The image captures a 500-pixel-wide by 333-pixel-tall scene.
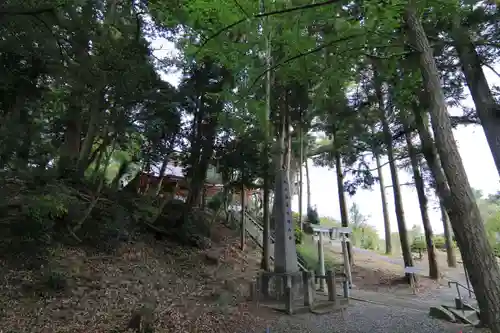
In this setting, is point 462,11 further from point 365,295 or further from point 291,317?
point 365,295

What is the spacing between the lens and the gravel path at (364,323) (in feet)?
17.9

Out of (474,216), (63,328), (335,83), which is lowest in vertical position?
(63,328)

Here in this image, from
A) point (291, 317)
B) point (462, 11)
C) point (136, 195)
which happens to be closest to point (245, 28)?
point (462, 11)

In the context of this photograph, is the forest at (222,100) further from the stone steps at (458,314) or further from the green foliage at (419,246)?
the green foliage at (419,246)

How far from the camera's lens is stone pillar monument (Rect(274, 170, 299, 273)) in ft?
22.7

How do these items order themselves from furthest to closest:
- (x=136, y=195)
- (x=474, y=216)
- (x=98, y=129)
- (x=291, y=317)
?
(x=136, y=195), (x=98, y=129), (x=291, y=317), (x=474, y=216)

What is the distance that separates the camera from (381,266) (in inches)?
512

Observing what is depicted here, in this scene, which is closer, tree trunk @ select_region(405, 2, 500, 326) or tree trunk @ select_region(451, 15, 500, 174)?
tree trunk @ select_region(405, 2, 500, 326)

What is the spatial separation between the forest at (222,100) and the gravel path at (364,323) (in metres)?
2.65

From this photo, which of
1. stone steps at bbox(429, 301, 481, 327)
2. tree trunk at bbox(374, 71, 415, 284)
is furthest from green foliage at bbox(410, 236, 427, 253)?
stone steps at bbox(429, 301, 481, 327)

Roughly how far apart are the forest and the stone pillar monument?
98 cm

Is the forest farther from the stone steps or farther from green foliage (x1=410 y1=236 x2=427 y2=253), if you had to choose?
green foliage (x1=410 y1=236 x2=427 y2=253)

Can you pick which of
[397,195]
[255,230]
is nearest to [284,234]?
[255,230]

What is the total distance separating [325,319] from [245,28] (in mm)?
5658
